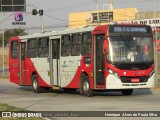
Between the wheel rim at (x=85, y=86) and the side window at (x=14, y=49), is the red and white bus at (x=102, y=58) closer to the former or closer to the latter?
the wheel rim at (x=85, y=86)

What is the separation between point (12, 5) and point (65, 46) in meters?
21.8

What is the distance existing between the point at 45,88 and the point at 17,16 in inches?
1494

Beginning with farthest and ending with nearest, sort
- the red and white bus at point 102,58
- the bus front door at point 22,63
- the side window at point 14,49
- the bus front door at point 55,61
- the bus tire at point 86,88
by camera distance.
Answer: the side window at point 14,49
the bus front door at point 22,63
the bus front door at point 55,61
the bus tire at point 86,88
the red and white bus at point 102,58

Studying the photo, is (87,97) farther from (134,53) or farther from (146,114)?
(146,114)

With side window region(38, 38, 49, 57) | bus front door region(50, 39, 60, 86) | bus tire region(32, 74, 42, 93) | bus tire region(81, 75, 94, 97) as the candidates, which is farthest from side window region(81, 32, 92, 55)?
bus tire region(32, 74, 42, 93)

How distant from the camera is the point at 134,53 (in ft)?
71.8

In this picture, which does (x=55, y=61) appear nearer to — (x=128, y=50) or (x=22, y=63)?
(x=22, y=63)

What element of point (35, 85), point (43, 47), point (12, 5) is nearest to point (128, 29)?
point (43, 47)

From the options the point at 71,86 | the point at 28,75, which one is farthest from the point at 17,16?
the point at 71,86

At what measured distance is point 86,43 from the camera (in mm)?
23000

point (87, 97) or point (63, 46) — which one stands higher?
point (63, 46)

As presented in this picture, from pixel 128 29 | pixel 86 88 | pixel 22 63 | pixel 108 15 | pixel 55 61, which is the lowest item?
pixel 86 88

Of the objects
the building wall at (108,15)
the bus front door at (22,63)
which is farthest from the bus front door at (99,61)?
the building wall at (108,15)

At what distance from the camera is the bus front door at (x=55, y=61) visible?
25.6 metres
